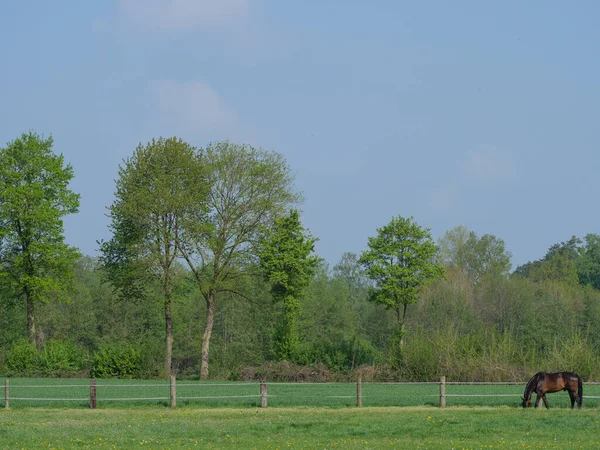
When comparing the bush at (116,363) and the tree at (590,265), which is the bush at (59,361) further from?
the tree at (590,265)

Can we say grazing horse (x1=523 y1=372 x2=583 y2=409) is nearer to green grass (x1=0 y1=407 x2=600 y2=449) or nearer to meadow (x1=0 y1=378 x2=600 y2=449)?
meadow (x1=0 y1=378 x2=600 y2=449)

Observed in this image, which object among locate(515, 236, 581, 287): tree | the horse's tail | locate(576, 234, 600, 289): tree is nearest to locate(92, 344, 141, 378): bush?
the horse's tail

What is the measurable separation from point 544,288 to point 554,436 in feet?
204

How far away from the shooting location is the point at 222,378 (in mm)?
52375

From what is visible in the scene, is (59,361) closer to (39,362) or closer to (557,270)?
(39,362)

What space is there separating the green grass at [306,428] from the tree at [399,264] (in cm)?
2385

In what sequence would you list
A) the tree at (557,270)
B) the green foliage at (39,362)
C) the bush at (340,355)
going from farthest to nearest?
the tree at (557,270) → the green foliage at (39,362) → the bush at (340,355)

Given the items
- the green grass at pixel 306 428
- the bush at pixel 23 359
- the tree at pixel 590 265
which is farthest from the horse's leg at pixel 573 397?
the tree at pixel 590 265

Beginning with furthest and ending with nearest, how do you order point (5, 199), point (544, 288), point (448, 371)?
1. point (544, 288)
2. point (5, 199)
3. point (448, 371)

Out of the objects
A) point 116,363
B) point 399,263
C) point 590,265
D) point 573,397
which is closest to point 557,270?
point 590,265

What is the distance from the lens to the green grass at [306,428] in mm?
18859

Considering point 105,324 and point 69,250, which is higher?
point 69,250

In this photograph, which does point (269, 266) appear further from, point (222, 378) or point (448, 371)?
point (448, 371)

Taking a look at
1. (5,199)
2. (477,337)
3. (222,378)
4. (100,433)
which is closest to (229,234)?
(222,378)
